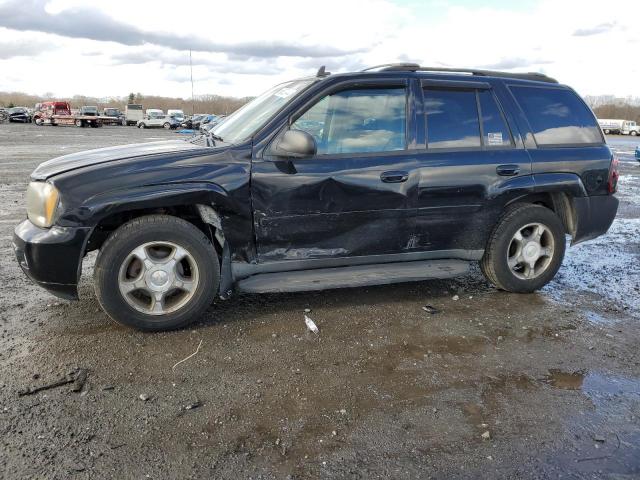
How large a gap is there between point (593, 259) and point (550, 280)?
152cm

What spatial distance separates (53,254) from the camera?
141 inches

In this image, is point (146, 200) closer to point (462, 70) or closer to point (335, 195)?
point (335, 195)

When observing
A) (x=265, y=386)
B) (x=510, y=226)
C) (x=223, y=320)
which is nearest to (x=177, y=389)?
(x=265, y=386)

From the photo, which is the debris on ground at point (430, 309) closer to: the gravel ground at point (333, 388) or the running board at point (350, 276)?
the gravel ground at point (333, 388)

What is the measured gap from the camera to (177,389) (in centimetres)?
313

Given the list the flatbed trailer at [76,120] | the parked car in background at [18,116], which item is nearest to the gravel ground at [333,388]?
the flatbed trailer at [76,120]

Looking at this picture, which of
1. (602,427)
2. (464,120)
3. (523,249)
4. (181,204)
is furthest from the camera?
(523,249)

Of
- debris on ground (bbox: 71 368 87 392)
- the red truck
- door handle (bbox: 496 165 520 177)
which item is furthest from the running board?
the red truck

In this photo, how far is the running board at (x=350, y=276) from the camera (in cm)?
401

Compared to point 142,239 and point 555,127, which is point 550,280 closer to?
point 555,127

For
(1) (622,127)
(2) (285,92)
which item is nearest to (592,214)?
(2) (285,92)

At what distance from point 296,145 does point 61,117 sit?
49665 mm

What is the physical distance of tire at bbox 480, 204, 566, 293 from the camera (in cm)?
472

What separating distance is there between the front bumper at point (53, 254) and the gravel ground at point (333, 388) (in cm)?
44
